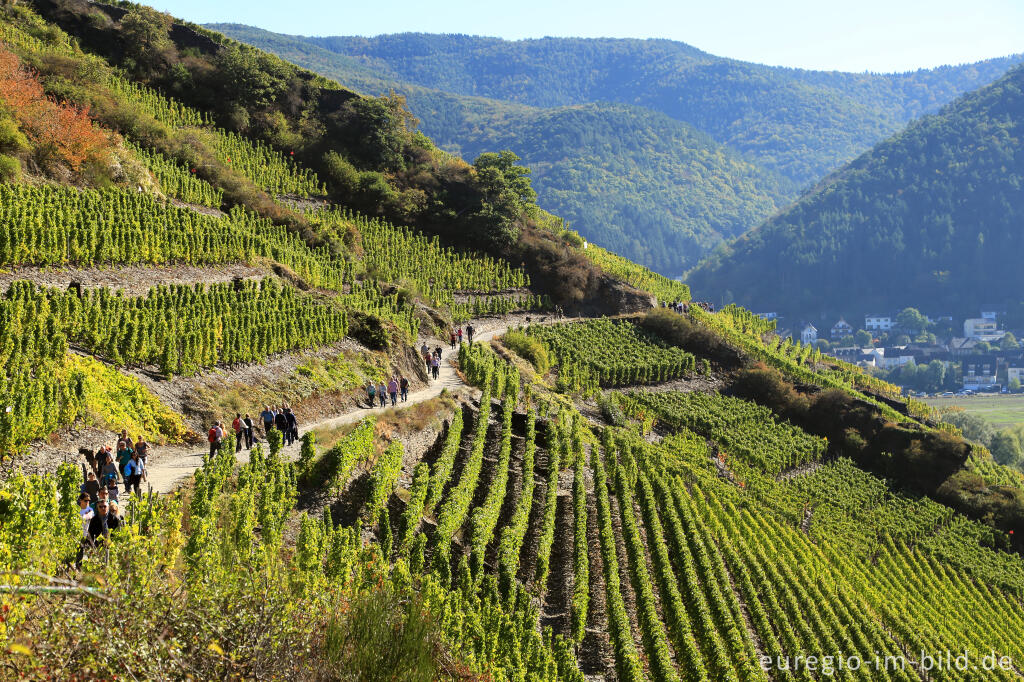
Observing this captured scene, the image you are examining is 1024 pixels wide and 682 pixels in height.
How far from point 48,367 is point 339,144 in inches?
1646

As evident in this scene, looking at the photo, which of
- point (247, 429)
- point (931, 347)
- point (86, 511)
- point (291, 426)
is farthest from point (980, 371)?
point (86, 511)

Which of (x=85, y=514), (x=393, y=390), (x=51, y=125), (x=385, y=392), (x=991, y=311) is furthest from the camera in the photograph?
(x=991, y=311)

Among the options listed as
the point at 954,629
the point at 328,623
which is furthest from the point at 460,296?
the point at 328,623

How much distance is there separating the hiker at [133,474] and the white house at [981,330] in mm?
196797

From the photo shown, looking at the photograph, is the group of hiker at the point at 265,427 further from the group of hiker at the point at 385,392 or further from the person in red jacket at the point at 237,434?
the group of hiker at the point at 385,392

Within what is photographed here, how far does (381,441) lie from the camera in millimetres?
19812

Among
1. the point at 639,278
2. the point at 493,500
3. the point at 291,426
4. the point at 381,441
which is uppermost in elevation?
the point at 639,278

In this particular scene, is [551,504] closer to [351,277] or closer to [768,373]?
[351,277]

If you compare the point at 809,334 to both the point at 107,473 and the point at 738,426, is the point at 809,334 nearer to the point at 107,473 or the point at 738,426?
the point at 738,426

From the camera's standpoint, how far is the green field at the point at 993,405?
11888cm

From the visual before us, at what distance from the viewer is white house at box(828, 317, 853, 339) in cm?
18788

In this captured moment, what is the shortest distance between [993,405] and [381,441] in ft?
465

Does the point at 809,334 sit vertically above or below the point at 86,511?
below

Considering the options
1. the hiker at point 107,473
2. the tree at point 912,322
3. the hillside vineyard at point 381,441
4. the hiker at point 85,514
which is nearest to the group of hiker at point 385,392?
the hillside vineyard at point 381,441
